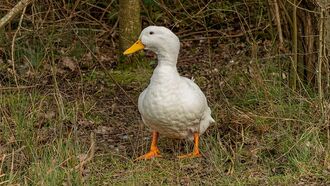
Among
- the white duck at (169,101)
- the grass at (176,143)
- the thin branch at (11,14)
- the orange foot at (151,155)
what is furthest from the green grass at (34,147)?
the thin branch at (11,14)

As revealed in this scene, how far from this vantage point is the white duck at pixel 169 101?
19.0 ft

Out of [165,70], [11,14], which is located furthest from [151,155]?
[11,14]

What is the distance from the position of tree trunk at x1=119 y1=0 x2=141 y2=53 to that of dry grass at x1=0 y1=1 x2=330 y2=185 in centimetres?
30

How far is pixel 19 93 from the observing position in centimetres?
690

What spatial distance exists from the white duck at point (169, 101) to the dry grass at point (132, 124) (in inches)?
7.0

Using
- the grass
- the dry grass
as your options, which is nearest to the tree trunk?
the dry grass

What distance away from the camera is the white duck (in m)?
5.79

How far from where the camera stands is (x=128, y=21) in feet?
28.1

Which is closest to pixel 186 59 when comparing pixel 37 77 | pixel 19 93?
pixel 37 77

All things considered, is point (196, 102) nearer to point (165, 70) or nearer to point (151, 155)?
point (165, 70)

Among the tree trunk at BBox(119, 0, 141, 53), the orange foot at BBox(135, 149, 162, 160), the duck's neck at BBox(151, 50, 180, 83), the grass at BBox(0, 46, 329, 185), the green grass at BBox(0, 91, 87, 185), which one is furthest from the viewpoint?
the tree trunk at BBox(119, 0, 141, 53)

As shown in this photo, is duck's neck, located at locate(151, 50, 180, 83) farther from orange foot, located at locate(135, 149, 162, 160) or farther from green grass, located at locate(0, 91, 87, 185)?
green grass, located at locate(0, 91, 87, 185)

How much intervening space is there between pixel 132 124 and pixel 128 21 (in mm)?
1785

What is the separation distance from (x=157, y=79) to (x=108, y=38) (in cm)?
421
